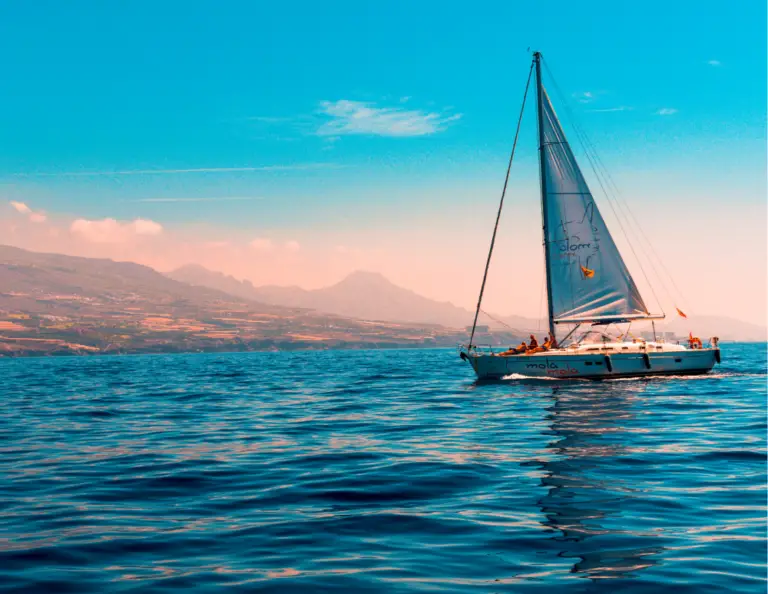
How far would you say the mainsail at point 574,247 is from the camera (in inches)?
1921

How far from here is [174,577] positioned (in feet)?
29.2

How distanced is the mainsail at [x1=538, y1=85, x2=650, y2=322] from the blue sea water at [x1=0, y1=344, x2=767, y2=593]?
22.0 meters

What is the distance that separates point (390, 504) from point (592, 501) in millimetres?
3721

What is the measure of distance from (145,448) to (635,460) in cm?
1364

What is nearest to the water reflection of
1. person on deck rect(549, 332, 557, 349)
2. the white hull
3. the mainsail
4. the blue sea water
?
the blue sea water

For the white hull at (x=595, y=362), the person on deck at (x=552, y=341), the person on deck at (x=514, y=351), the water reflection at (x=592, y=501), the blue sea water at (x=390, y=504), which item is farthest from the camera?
the person on deck at (x=552, y=341)

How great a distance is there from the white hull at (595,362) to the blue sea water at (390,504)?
1941cm

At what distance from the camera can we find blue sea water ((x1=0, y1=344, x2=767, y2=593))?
354 inches

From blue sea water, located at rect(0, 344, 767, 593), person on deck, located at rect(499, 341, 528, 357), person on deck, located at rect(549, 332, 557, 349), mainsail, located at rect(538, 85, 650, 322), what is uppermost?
mainsail, located at rect(538, 85, 650, 322)

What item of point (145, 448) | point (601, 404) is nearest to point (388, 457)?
point (145, 448)

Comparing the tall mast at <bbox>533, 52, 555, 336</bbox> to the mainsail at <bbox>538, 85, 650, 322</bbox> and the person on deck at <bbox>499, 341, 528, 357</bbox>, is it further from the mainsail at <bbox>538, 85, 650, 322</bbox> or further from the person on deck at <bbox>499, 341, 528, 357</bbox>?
the person on deck at <bbox>499, 341, 528, 357</bbox>

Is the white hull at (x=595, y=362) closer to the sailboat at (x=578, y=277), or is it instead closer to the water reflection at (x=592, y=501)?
the sailboat at (x=578, y=277)

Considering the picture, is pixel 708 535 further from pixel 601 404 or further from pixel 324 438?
pixel 601 404

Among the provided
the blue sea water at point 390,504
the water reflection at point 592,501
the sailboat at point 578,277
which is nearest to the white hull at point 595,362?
the sailboat at point 578,277
